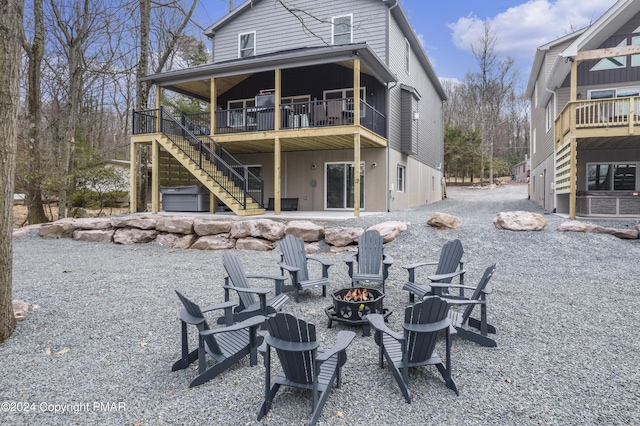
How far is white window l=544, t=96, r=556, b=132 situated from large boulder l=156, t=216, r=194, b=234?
13.2 metres

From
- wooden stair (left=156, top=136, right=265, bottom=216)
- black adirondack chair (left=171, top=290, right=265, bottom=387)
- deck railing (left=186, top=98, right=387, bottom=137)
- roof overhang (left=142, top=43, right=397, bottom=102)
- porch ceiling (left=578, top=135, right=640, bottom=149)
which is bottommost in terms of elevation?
black adirondack chair (left=171, top=290, right=265, bottom=387)

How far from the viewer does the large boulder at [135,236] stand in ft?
34.0

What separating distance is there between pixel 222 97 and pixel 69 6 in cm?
653

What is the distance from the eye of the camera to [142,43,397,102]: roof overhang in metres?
10.9

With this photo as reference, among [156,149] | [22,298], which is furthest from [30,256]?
[156,149]

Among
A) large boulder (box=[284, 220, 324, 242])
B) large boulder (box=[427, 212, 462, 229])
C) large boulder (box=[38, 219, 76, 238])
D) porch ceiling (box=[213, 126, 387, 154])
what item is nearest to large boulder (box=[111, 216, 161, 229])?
large boulder (box=[38, 219, 76, 238])

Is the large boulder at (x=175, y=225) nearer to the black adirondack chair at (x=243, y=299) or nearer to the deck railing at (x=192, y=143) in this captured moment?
the deck railing at (x=192, y=143)

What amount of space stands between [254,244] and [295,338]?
684 cm

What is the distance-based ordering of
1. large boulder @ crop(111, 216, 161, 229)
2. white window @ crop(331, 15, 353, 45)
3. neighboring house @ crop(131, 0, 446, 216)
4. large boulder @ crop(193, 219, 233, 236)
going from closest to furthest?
1. large boulder @ crop(193, 219, 233, 236)
2. large boulder @ crop(111, 216, 161, 229)
3. neighboring house @ crop(131, 0, 446, 216)
4. white window @ crop(331, 15, 353, 45)

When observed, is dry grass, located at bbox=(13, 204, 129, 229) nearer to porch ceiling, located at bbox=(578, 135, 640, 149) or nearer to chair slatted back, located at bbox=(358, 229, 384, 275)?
chair slatted back, located at bbox=(358, 229, 384, 275)

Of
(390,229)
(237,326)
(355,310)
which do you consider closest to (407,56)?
(390,229)

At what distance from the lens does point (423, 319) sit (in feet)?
9.57

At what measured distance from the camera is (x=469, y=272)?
6824mm

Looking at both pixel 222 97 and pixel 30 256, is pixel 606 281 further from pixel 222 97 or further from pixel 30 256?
pixel 222 97
